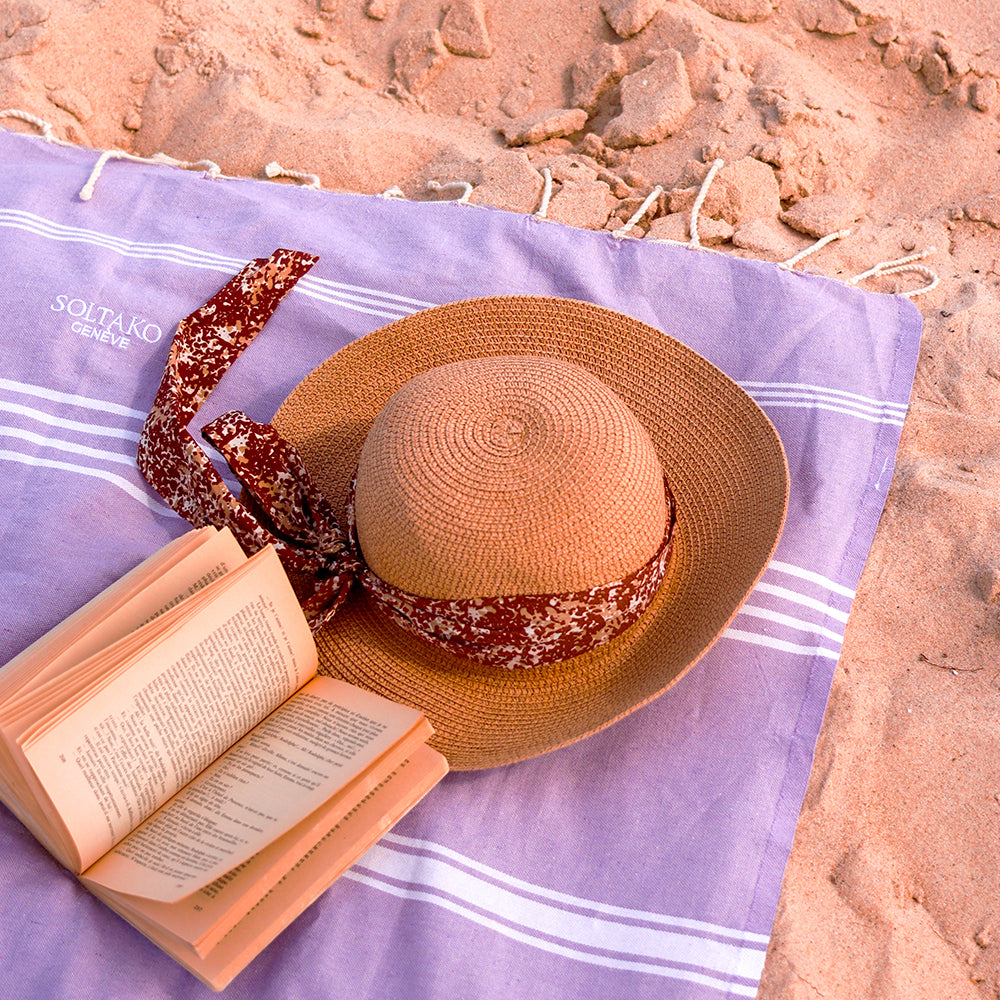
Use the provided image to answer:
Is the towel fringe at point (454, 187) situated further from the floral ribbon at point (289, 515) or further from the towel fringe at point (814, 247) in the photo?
the towel fringe at point (814, 247)

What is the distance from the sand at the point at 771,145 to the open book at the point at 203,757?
63 cm

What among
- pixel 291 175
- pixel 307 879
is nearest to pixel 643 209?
pixel 291 175

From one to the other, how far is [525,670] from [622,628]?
152 mm

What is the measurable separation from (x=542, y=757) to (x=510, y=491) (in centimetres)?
42

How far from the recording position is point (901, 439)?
1.85m

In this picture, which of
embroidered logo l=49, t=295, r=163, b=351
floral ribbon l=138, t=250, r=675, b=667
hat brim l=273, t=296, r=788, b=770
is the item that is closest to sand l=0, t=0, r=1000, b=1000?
hat brim l=273, t=296, r=788, b=770

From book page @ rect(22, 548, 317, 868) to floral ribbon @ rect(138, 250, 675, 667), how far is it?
125mm

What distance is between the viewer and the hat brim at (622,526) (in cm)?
138

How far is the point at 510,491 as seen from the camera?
1.29m

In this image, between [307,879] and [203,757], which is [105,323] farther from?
[307,879]

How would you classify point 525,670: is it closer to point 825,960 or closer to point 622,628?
point 622,628

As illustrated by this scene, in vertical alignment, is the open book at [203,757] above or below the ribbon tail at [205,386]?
below

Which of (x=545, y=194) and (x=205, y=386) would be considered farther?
(x=545, y=194)

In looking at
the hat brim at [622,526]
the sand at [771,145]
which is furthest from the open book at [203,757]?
the sand at [771,145]
